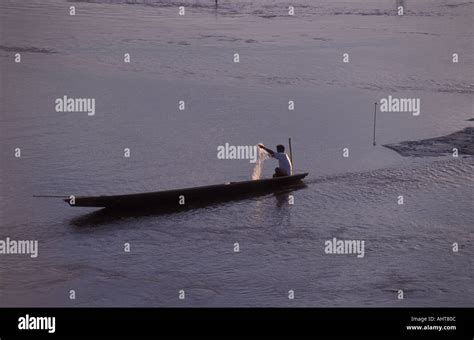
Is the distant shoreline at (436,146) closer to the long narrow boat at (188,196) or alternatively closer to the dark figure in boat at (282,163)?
the dark figure in boat at (282,163)

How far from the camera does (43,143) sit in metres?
21.9

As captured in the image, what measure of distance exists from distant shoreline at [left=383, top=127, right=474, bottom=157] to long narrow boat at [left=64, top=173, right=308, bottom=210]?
13.0 feet

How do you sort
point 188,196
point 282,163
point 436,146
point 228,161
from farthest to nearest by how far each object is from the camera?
point 436,146
point 228,161
point 282,163
point 188,196

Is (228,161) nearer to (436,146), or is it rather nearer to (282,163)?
(282,163)

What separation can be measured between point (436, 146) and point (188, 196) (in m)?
7.44

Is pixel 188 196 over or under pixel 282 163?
under

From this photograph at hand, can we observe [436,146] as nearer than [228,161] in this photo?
No

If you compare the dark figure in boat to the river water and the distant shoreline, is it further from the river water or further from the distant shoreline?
the distant shoreline

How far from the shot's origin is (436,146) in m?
22.7

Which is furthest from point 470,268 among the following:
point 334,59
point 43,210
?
point 334,59

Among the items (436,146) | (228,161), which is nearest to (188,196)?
(228,161)

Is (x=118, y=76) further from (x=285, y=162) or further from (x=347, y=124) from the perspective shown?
(x=285, y=162)

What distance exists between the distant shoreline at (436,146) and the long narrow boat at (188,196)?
396 cm
